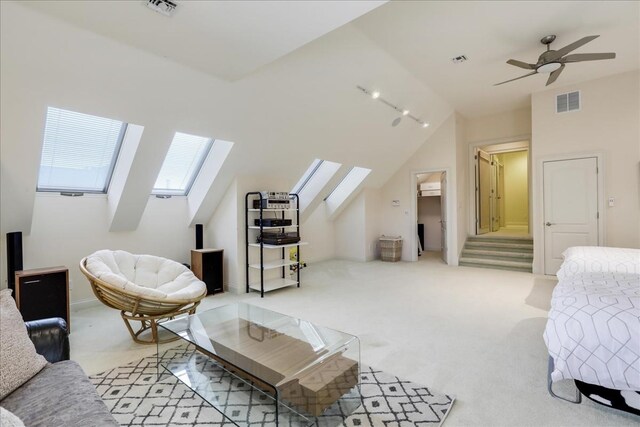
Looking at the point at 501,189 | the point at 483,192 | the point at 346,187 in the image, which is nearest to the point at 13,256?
the point at 346,187

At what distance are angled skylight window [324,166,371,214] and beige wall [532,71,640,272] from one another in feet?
11.1

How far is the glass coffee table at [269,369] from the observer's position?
1715mm

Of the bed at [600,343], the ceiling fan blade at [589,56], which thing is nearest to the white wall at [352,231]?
the ceiling fan blade at [589,56]

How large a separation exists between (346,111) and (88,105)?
10.2ft

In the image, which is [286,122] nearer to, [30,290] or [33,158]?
[33,158]

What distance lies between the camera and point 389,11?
308 centimetres

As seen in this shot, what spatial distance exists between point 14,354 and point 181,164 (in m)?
3.40

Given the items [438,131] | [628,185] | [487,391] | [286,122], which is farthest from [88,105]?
[628,185]

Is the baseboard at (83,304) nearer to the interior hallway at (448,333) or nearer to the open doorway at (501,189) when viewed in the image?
the interior hallway at (448,333)

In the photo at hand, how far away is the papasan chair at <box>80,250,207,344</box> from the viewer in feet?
8.54

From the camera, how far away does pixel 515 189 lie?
9.51 metres

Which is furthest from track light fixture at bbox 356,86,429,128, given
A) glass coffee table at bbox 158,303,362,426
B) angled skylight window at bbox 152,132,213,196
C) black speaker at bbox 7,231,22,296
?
black speaker at bbox 7,231,22,296

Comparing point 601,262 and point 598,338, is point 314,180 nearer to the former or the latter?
point 601,262

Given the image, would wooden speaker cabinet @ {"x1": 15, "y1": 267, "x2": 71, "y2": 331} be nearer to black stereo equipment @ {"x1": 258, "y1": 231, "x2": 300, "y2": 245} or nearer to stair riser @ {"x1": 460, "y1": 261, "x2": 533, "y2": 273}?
black stereo equipment @ {"x1": 258, "y1": 231, "x2": 300, "y2": 245}
